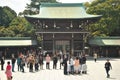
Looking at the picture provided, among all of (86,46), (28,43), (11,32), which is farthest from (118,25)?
(11,32)

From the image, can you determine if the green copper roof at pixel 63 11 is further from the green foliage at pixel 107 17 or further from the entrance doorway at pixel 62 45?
the green foliage at pixel 107 17

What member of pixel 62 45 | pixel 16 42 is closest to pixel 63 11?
pixel 62 45

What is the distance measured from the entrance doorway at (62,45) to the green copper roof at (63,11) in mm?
3983

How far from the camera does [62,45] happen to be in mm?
54312

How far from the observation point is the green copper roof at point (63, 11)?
56625 mm

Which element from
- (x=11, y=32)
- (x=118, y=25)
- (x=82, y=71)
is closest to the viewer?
(x=82, y=71)

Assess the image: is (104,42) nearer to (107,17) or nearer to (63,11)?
(63,11)

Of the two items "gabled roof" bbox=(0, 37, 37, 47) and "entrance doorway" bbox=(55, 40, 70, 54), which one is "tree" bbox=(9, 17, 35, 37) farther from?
"entrance doorway" bbox=(55, 40, 70, 54)

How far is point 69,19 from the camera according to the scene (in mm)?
54812

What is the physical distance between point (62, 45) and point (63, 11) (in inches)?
333

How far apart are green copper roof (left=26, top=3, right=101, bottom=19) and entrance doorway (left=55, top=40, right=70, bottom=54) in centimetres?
398

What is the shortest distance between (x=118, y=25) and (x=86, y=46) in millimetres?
9396

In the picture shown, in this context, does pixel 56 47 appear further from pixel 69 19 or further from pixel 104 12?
pixel 104 12

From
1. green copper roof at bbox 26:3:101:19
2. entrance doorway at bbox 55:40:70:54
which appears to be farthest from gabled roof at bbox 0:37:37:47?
green copper roof at bbox 26:3:101:19
